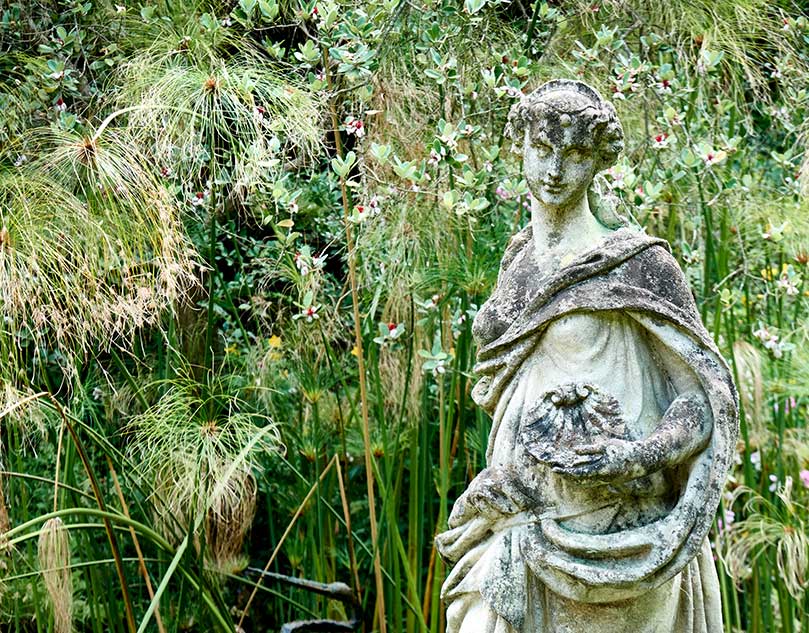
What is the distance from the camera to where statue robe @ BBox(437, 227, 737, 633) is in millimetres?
2824

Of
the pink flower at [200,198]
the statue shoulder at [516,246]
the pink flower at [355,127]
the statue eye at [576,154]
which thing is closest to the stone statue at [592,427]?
the statue eye at [576,154]

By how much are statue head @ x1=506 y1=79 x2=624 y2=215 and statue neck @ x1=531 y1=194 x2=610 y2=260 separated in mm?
29

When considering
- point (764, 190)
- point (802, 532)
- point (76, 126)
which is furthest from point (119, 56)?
point (802, 532)

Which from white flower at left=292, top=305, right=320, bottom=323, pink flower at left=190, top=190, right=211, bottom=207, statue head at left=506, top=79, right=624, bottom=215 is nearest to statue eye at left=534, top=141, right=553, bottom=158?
statue head at left=506, top=79, right=624, bottom=215

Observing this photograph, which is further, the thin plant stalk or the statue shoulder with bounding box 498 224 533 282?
the thin plant stalk

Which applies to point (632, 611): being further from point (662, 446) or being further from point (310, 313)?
point (310, 313)

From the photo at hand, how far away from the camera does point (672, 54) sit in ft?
18.5

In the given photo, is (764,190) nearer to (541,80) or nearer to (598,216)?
(541,80)

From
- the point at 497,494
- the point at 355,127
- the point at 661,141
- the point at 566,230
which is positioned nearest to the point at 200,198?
the point at 355,127

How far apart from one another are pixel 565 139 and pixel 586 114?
0.07 metres

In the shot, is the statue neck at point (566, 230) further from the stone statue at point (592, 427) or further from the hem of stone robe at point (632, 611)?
the hem of stone robe at point (632, 611)

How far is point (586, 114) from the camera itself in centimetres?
285

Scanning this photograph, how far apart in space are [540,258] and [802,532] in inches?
76.8

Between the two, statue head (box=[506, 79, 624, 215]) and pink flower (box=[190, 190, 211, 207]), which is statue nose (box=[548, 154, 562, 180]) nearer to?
statue head (box=[506, 79, 624, 215])
